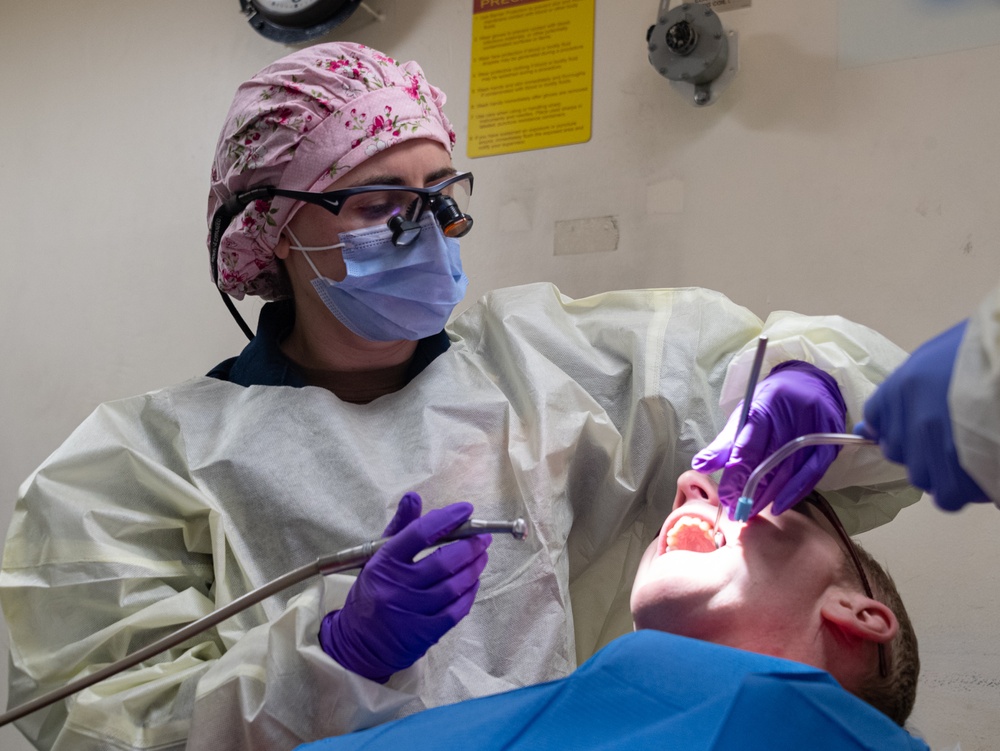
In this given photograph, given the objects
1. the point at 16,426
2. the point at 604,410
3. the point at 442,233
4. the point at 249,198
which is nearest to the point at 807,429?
the point at 604,410

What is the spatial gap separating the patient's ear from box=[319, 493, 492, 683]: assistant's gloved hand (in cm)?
44

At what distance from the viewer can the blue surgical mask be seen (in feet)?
4.97

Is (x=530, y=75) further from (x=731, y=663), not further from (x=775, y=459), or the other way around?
(x=731, y=663)

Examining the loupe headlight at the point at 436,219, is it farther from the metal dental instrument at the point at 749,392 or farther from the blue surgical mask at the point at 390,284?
the metal dental instrument at the point at 749,392

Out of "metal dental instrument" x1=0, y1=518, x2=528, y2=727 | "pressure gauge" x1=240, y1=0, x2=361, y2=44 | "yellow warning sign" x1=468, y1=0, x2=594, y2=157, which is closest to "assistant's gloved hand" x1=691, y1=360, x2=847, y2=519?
"metal dental instrument" x1=0, y1=518, x2=528, y2=727

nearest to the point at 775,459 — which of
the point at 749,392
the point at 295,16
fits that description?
the point at 749,392

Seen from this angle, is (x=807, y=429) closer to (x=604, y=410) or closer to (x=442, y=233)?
(x=604, y=410)

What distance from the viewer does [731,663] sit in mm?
1022

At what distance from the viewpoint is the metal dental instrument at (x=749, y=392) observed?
1099mm

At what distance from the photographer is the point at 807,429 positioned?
1232mm

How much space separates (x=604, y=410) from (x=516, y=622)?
0.35m

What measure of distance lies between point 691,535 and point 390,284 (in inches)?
22.9

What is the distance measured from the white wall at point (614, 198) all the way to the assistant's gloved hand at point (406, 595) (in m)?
0.86

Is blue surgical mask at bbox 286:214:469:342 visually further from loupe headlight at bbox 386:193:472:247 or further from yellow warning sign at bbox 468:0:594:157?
yellow warning sign at bbox 468:0:594:157
